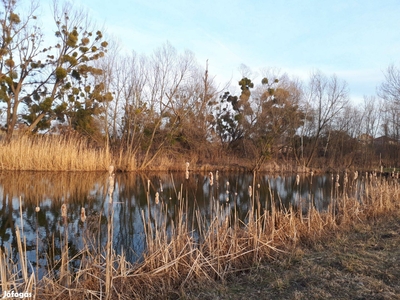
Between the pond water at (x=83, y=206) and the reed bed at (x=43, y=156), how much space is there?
573 mm

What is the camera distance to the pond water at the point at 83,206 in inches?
193

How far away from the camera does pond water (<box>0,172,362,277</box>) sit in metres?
4.90

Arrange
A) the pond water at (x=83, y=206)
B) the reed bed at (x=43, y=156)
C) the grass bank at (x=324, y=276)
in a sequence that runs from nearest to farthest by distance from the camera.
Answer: the grass bank at (x=324, y=276)
the pond water at (x=83, y=206)
the reed bed at (x=43, y=156)

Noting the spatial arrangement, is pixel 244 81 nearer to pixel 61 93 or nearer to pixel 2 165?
pixel 61 93

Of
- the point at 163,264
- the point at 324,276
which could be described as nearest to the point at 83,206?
the point at 163,264

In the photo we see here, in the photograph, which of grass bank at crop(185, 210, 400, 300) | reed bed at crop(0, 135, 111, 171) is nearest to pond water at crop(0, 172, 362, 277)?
reed bed at crop(0, 135, 111, 171)

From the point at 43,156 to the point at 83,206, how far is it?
25.7 feet

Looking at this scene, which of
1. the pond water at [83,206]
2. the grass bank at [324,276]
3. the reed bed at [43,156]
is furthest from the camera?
the reed bed at [43,156]

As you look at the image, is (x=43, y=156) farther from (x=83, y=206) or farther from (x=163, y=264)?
(x=163, y=264)

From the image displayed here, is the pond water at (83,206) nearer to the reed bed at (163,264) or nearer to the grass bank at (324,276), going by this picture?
the reed bed at (163,264)

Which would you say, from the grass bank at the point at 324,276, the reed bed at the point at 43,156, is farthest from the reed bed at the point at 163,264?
the reed bed at the point at 43,156

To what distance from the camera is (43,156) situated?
14.8 meters

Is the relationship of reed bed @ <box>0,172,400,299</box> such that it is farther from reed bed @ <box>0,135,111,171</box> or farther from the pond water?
reed bed @ <box>0,135,111,171</box>

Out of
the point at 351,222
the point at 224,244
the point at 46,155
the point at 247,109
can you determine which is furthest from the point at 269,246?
the point at 247,109
